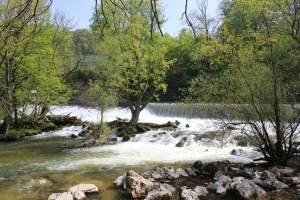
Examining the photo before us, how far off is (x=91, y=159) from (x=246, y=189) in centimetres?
604

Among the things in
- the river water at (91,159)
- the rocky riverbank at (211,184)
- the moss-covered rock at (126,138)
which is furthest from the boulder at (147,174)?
the moss-covered rock at (126,138)

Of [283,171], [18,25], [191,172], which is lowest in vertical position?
[191,172]

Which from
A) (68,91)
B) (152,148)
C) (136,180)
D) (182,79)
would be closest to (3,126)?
(68,91)

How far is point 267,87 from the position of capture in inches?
314

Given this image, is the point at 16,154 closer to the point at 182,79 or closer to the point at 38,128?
the point at 38,128

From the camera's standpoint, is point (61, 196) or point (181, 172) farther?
point (181, 172)

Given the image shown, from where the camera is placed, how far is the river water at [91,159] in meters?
7.51

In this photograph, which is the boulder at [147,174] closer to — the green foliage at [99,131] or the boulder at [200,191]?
the boulder at [200,191]

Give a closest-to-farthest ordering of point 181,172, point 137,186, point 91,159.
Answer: point 137,186
point 181,172
point 91,159

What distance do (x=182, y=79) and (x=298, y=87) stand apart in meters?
21.6

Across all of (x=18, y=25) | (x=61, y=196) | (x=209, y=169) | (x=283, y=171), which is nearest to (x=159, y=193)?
(x=61, y=196)

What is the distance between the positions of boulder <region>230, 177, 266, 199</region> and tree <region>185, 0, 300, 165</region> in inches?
81.6

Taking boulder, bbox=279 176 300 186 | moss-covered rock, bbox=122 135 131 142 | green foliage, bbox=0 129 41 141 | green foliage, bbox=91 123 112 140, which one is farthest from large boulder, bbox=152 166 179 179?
green foliage, bbox=0 129 41 141

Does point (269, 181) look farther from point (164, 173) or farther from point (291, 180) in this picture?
point (164, 173)
